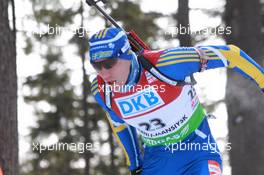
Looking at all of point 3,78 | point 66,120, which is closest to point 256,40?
point 3,78

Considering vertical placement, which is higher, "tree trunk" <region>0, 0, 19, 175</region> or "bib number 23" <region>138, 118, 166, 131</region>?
"tree trunk" <region>0, 0, 19, 175</region>

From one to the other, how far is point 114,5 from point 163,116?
11.6 m

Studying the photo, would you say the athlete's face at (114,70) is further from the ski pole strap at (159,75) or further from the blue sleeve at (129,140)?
the blue sleeve at (129,140)

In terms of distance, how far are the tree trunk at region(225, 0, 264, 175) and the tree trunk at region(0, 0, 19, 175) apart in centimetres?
476

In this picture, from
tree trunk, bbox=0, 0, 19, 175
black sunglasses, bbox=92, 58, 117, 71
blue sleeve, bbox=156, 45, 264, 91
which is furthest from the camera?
tree trunk, bbox=0, 0, 19, 175

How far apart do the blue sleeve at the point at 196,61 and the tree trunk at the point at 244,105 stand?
209 inches

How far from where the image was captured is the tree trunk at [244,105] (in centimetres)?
1018

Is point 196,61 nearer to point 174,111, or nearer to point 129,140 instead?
point 174,111

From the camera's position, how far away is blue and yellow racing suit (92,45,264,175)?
4.77 meters

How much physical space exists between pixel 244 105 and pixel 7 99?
16.7ft

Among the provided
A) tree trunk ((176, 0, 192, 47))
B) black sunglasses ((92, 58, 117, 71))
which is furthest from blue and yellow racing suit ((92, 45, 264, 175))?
tree trunk ((176, 0, 192, 47))

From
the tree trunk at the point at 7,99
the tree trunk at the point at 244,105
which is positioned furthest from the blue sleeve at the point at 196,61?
the tree trunk at the point at 244,105

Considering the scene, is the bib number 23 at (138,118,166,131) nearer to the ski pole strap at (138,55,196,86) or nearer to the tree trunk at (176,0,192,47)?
the ski pole strap at (138,55,196,86)

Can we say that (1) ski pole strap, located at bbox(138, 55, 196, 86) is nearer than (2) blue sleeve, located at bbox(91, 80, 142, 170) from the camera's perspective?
Yes
